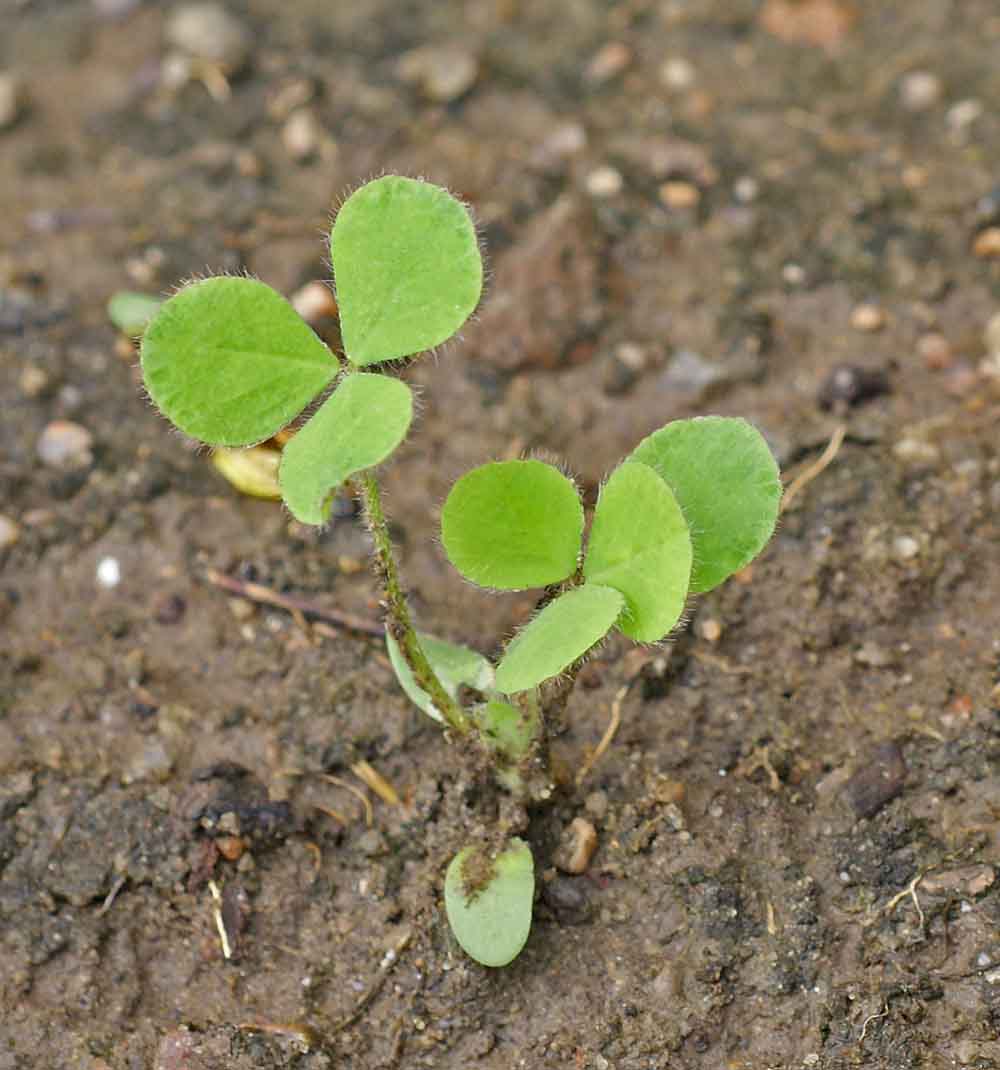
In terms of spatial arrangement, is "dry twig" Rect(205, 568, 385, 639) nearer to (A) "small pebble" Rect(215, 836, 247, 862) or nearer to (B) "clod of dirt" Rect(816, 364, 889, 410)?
(A) "small pebble" Rect(215, 836, 247, 862)

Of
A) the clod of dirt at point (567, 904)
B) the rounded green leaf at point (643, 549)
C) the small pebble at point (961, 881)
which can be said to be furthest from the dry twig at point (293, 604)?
the small pebble at point (961, 881)

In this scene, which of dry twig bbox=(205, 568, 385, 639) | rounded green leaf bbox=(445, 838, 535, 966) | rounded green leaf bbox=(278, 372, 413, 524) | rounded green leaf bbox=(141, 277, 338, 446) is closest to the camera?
rounded green leaf bbox=(278, 372, 413, 524)

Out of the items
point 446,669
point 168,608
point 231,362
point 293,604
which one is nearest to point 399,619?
point 446,669

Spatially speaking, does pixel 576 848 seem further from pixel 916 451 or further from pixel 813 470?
pixel 916 451

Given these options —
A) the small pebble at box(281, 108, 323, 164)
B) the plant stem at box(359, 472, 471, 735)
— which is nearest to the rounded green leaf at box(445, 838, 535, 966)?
the plant stem at box(359, 472, 471, 735)

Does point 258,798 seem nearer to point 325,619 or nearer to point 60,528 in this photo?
point 325,619

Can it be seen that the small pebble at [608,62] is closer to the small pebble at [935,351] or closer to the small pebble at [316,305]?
the small pebble at [316,305]

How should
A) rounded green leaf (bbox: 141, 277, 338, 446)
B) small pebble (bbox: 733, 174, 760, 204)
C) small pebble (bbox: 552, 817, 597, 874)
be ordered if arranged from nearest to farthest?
rounded green leaf (bbox: 141, 277, 338, 446) → small pebble (bbox: 552, 817, 597, 874) → small pebble (bbox: 733, 174, 760, 204)
